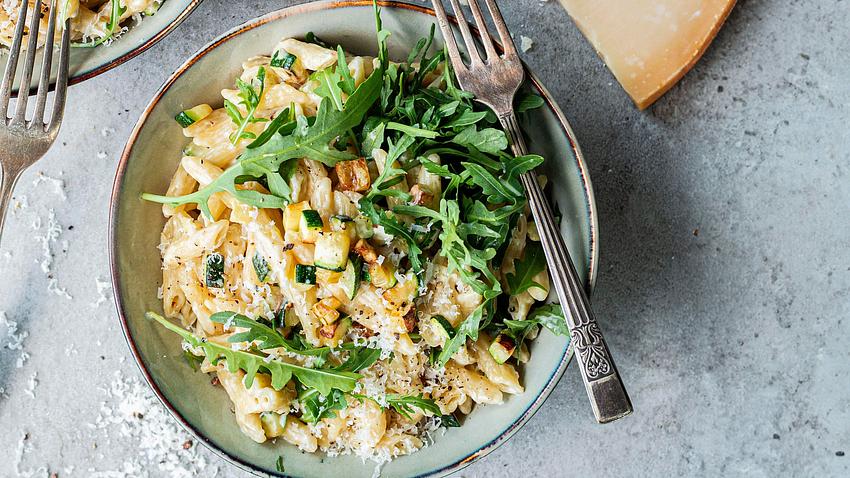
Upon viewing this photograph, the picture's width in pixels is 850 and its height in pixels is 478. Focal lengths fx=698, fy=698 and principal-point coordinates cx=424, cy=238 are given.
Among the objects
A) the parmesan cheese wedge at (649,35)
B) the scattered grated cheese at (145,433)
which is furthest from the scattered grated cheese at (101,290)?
the parmesan cheese wedge at (649,35)

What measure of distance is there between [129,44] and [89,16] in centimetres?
16

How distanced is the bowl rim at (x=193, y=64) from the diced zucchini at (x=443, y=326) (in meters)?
0.33

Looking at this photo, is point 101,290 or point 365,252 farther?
point 101,290

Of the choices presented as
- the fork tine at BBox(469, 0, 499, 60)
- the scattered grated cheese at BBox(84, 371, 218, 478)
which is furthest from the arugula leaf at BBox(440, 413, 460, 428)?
the fork tine at BBox(469, 0, 499, 60)

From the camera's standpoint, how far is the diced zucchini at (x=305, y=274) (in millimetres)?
1831

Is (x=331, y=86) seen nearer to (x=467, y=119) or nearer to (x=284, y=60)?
(x=284, y=60)

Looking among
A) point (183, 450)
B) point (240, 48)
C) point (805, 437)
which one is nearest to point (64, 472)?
point (183, 450)

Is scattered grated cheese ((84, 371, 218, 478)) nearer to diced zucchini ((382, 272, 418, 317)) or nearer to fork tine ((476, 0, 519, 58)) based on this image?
diced zucchini ((382, 272, 418, 317))

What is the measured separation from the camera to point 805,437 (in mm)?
2406

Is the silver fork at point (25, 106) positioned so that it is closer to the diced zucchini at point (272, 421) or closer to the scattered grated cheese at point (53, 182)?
the scattered grated cheese at point (53, 182)

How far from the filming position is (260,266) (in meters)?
1.89

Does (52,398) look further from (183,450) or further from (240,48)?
(240,48)

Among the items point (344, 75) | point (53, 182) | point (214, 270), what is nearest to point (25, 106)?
point (53, 182)

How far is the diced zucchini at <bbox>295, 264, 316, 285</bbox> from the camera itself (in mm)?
1831
